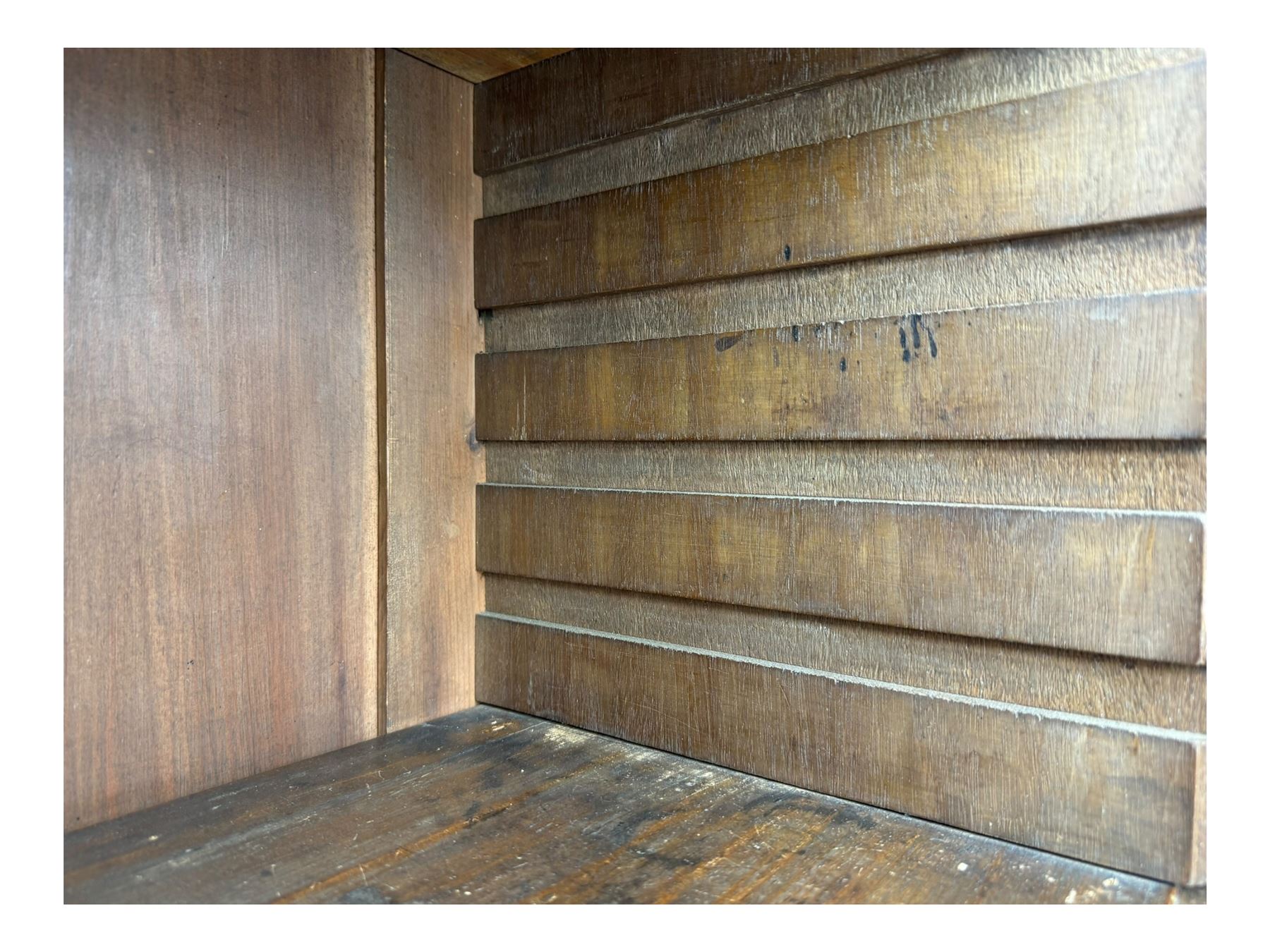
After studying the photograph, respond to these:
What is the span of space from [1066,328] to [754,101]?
0.50 meters

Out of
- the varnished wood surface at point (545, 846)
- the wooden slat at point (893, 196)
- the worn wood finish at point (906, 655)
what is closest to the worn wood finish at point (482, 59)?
the wooden slat at point (893, 196)

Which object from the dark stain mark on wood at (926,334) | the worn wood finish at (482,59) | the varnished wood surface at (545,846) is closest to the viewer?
the varnished wood surface at (545,846)

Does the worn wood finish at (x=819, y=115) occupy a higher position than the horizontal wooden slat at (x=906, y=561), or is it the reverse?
the worn wood finish at (x=819, y=115)

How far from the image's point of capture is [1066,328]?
3.16ft

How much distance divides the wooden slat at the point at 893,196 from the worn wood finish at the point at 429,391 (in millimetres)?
110

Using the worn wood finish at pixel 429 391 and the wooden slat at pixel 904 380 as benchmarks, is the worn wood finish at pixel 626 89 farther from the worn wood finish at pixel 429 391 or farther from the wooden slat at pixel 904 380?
the wooden slat at pixel 904 380

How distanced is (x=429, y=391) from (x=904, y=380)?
0.73 metres

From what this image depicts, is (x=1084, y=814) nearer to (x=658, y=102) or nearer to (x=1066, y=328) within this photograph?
(x=1066, y=328)

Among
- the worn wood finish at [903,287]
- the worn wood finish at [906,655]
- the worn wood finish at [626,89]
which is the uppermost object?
the worn wood finish at [626,89]

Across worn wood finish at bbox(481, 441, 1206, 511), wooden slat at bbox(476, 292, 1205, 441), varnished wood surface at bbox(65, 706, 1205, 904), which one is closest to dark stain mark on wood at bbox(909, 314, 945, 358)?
wooden slat at bbox(476, 292, 1205, 441)

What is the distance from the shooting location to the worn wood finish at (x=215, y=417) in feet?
3.48

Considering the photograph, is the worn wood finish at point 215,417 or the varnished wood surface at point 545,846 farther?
the worn wood finish at point 215,417

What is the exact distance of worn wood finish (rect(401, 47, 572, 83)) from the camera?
1352mm

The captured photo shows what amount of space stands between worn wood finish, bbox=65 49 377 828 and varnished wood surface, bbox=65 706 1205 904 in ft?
0.36
